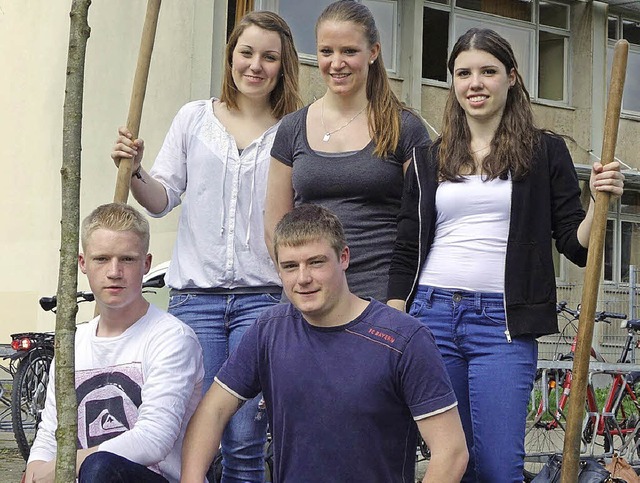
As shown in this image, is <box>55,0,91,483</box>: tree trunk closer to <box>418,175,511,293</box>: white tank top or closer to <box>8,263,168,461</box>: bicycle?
<box>418,175,511,293</box>: white tank top

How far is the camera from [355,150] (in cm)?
418

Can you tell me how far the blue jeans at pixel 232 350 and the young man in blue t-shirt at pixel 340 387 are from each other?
0.62m

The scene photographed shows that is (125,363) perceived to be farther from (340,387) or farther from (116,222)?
(340,387)

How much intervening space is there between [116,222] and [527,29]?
59.9ft

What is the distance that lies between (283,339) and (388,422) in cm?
41

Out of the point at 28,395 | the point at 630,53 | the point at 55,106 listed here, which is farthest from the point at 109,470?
the point at 630,53

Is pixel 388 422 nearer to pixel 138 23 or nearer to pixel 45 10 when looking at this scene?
pixel 138 23

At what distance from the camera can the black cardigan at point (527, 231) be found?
3.94m

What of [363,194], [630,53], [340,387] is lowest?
[340,387]

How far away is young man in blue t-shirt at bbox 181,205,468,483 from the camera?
3.48 m

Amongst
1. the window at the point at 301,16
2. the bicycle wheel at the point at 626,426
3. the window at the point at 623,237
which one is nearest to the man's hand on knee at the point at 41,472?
the bicycle wheel at the point at 626,426

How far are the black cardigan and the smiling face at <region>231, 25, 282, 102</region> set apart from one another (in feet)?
2.27

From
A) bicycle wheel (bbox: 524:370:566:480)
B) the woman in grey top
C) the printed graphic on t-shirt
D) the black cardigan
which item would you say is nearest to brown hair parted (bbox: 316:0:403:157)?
the woman in grey top

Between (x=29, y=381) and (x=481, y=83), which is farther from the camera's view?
(x=29, y=381)
